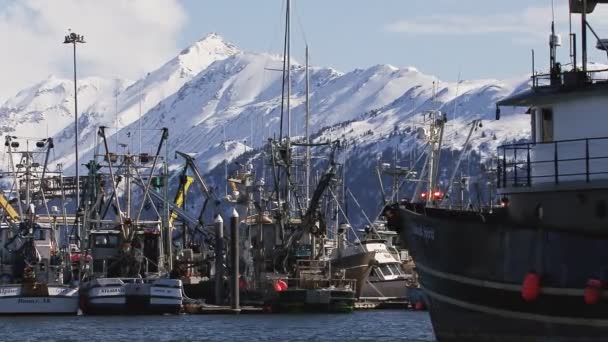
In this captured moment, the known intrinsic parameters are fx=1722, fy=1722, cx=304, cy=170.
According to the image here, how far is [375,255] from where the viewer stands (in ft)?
336

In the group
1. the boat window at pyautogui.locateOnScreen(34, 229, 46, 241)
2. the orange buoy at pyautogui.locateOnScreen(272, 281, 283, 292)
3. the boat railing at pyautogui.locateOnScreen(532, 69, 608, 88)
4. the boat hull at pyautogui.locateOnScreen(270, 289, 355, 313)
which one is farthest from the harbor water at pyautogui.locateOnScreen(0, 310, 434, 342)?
the boat railing at pyautogui.locateOnScreen(532, 69, 608, 88)

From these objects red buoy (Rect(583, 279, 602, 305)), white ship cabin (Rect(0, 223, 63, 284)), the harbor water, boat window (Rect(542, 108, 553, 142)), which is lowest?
the harbor water

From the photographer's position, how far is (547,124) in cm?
4369

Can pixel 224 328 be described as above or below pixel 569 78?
below

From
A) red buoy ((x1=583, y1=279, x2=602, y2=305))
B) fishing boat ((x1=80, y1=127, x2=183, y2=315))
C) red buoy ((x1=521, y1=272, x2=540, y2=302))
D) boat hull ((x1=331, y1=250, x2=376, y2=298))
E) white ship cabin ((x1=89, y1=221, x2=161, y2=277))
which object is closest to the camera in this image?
red buoy ((x1=583, y1=279, x2=602, y2=305))

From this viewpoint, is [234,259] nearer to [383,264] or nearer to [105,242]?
[105,242]

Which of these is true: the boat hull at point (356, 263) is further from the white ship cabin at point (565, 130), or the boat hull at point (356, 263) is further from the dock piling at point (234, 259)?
the white ship cabin at point (565, 130)

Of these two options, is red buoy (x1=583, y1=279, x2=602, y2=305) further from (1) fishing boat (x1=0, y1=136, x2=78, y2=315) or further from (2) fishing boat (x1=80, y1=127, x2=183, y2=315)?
(1) fishing boat (x1=0, y1=136, x2=78, y2=315)

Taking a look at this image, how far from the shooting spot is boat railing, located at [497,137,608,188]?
41.6 meters

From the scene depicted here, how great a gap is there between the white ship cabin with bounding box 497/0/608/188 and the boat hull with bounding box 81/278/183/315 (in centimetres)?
4424

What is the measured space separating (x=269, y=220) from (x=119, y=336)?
117ft

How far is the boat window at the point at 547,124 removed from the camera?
43.6 meters

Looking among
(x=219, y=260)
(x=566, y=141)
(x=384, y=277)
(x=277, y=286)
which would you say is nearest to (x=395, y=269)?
(x=384, y=277)

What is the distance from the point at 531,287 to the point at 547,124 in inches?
179
